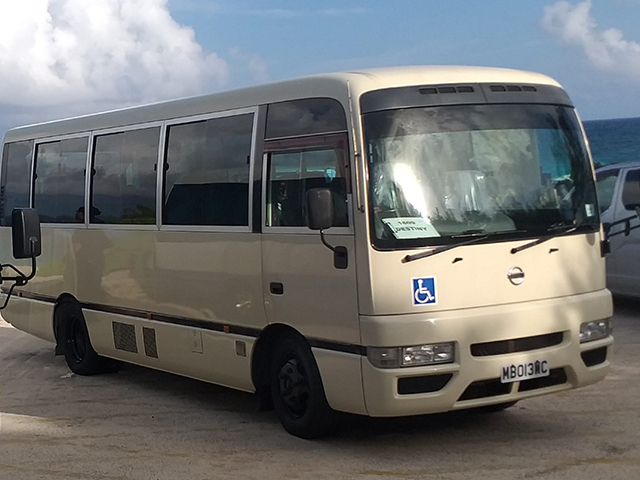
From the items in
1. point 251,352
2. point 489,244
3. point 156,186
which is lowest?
point 251,352

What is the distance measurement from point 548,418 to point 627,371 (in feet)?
7.05

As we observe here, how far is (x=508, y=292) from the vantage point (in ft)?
25.2

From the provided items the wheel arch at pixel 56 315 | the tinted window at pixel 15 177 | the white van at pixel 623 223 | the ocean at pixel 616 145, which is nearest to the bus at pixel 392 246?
the wheel arch at pixel 56 315

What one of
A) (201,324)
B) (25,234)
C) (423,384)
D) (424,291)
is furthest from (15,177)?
(423,384)

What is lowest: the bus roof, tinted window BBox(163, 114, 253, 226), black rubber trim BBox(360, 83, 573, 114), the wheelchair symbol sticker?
the wheelchair symbol sticker

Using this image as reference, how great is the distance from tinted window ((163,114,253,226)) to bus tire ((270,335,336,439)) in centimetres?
110

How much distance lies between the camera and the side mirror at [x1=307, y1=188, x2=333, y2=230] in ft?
24.7

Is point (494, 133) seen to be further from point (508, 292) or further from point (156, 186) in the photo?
point (156, 186)

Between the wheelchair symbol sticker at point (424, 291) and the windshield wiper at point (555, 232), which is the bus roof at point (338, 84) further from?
the wheelchair symbol sticker at point (424, 291)

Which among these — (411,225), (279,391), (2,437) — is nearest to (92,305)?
(2,437)

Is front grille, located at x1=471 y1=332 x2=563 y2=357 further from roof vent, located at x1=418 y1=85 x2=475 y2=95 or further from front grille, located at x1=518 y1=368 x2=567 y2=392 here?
roof vent, located at x1=418 y1=85 x2=475 y2=95

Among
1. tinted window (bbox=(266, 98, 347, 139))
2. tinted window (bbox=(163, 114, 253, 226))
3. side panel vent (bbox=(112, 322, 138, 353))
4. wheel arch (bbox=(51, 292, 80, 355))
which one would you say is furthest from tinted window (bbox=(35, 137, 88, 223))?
tinted window (bbox=(266, 98, 347, 139))

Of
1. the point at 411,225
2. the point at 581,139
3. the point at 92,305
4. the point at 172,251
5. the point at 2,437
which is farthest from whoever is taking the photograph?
the point at 92,305

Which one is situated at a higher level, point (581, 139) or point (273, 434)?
point (581, 139)
